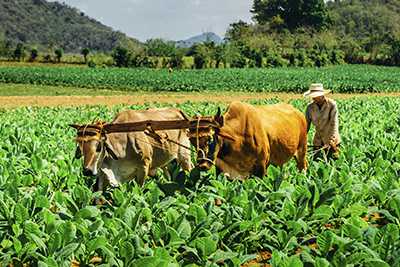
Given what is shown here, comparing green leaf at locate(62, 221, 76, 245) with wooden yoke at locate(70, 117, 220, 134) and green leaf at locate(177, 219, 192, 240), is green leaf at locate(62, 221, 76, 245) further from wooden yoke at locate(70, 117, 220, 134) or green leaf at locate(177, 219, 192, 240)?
wooden yoke at locate(70, 117, 220, 134)

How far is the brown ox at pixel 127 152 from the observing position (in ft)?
22.8

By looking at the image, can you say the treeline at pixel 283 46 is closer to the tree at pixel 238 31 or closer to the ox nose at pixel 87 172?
the tree at pixel 238 31

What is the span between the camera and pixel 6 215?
5.46 meters

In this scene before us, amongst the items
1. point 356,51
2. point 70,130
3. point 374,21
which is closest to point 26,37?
point 374,21

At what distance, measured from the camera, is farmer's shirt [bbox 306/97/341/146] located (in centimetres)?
916

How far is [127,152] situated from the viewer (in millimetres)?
7754

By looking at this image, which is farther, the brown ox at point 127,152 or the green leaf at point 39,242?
the brown ox at point 127,152

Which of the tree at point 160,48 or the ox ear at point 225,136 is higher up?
the ox ear at point 225,136

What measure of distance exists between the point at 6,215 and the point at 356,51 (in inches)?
3417

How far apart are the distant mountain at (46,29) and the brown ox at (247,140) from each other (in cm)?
16035

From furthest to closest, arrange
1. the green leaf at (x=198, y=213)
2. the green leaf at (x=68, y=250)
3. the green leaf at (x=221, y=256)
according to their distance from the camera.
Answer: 1. the green leaf at (x=198, y=213)
2. the green leaf at (x=221, y=256)
3. the green leaf at (x=68, y=250)

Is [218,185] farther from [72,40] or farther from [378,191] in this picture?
[72,40]

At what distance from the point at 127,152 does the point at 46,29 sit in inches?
7244

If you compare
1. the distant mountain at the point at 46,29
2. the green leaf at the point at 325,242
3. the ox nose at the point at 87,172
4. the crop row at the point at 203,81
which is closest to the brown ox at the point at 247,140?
the ox nose at the point at 87,172
